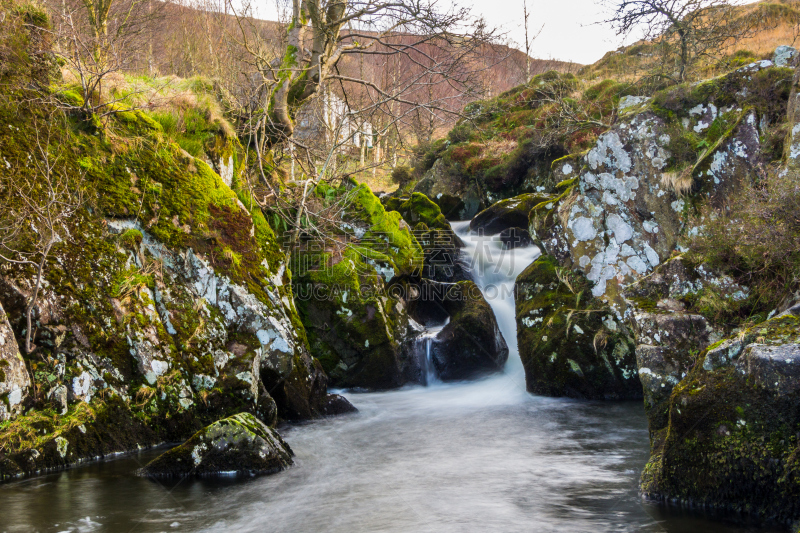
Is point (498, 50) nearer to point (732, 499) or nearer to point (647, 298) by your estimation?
point (647, 298)

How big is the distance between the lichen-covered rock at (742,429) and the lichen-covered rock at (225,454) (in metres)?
3.97

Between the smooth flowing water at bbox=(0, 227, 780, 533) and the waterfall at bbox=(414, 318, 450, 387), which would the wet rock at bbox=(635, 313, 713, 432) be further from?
the waterfall at bbox=(414, 318, 450, 387)

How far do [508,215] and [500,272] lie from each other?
2.04 meters

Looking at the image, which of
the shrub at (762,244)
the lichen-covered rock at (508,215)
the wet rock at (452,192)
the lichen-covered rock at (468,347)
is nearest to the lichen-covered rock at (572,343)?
the lichen-covered rock at (468,347)

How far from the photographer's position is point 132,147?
7.53 meters

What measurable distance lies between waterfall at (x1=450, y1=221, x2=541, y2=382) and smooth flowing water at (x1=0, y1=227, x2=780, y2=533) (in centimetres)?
295

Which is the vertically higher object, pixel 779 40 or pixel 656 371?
pixel 779 40

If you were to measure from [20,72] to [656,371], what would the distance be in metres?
8.55

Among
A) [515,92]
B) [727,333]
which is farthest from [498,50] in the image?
[515,92]

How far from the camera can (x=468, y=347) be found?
1057 cm

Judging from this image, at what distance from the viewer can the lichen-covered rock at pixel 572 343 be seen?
870 cm

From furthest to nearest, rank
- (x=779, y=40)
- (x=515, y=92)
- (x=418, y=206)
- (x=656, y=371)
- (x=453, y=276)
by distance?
(x=515, y=92) < (x=779, y=40) < (x=418, y=206) < (x=453, y=276) < (x=656, y=371)

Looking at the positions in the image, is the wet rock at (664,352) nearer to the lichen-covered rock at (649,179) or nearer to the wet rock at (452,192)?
the lichen-covered rock at (649,179)

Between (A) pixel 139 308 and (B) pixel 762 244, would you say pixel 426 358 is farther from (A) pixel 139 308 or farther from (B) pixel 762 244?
(B) pixel 762 244
